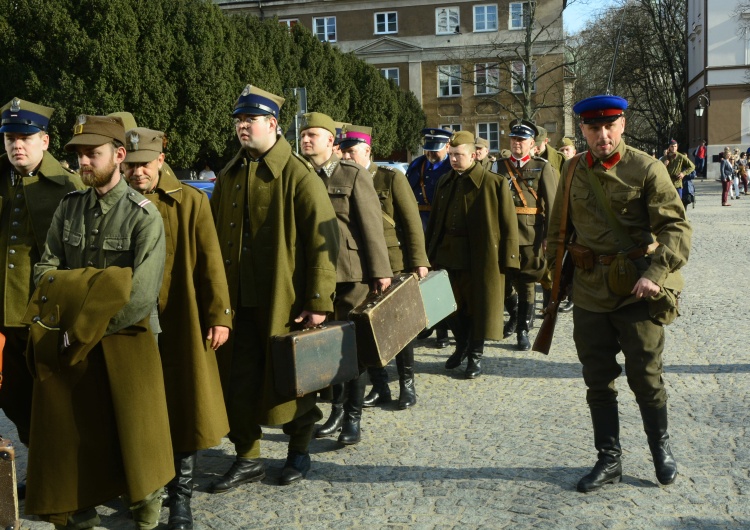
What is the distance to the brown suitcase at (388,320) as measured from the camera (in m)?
5.30

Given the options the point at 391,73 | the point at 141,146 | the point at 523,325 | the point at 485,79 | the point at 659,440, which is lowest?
the point at 523,325

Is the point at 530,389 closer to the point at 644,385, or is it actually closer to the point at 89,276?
the point at 644,385

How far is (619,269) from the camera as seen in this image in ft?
15.7

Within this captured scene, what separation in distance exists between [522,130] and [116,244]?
595cm

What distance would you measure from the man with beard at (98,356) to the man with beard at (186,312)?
362 mm

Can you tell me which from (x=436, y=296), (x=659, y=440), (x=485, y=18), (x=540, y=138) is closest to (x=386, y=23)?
(x=485, y=18)

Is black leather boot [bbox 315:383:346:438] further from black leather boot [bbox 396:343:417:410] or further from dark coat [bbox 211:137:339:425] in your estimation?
dark coat [bbox 211:137:339:425]

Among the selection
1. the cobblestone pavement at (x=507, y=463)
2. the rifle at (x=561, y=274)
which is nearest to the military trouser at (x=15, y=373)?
the cobblestone pavement at (x=507, y=463)

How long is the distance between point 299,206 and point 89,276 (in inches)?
60.5

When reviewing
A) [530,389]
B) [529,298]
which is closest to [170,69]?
[529,298]

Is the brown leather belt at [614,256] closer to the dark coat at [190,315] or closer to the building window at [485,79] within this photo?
the dark coat at [190,315]

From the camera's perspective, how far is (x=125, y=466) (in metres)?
4.05

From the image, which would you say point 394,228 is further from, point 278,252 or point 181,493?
point 181,493

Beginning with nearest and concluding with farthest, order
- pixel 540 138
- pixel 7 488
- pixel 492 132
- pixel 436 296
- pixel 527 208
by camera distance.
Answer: pixel 7 488 < pixel 436 296 < pixel 527 208 < pixel 540 138 < pixel 492 132
